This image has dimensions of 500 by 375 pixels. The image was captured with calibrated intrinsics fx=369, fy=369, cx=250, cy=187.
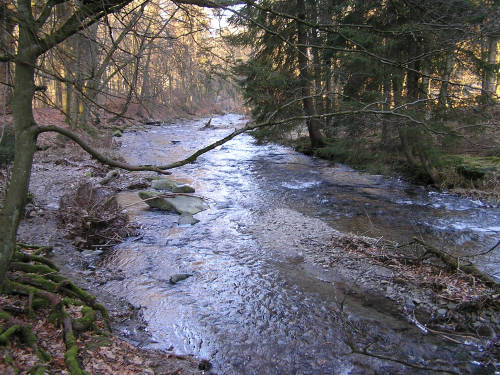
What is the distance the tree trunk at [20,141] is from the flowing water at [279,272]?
2.32m

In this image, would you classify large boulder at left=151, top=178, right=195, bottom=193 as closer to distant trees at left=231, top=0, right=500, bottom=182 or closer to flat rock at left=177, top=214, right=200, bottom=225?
flat rock at left=177, top=214, right=200, bottom=225

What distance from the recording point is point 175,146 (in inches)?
868

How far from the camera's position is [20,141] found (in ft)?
10.8

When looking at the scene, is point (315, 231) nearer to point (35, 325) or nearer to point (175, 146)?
point (35, 325)

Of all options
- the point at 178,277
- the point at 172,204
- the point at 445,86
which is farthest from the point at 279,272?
the point at 172,204

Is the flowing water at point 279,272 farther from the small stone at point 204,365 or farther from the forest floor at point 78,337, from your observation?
the forest floor at point 78,337

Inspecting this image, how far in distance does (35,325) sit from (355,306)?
13.7 feet

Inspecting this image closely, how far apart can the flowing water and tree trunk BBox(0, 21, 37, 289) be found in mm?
2322

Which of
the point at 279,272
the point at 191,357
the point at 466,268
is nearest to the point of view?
the point at 191,357

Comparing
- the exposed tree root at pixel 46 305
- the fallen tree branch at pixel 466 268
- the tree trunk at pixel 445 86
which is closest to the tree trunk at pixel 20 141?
the exposed tree root at pixel 46 305

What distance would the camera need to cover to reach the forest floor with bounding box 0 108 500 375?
351 centimetres

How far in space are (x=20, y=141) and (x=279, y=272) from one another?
183 inches

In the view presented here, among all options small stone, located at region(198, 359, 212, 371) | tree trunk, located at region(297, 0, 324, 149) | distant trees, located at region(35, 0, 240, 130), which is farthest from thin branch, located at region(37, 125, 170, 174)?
tree trunk, located at region(297, 0, 324, 149)

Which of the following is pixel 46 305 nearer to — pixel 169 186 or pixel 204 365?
pixel 204 365
